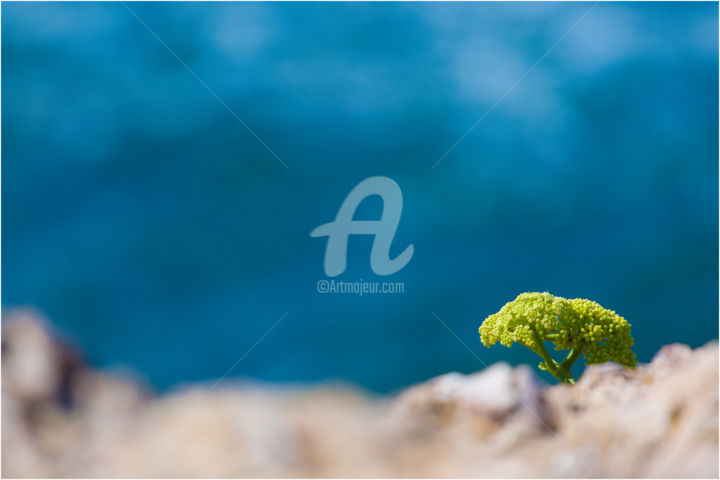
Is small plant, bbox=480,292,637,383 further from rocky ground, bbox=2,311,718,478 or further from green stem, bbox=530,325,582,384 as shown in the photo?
rocky ground, bbox=2,311,718,478

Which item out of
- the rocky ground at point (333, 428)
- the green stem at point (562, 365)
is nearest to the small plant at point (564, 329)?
the green stem at point (562, 365)

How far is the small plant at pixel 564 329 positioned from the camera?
2.68m

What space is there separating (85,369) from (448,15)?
288 cm

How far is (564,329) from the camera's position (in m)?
2.74

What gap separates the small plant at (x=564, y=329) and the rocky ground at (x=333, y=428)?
32.5 inches

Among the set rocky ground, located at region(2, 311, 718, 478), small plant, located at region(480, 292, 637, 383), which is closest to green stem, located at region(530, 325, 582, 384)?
small plant, located at region(480, 292, 637, 383)

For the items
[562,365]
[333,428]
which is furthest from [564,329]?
[333,428]

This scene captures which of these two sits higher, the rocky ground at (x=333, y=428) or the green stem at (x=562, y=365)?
the green stem at (x=562, y=365)

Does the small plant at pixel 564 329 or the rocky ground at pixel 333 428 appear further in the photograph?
the small plant at pixel 564 329

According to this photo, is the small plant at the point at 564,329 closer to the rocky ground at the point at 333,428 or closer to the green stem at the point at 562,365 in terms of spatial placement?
the green stem at the point at 562,365

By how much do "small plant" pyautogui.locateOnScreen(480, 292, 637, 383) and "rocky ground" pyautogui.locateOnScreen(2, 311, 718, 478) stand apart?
32.5 inches

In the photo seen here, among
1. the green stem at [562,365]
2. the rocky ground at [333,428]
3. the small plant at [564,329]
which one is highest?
the small plant at [564,329]

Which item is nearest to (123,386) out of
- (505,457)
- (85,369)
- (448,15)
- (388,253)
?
(85,369)

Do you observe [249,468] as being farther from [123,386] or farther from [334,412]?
[123,386]
